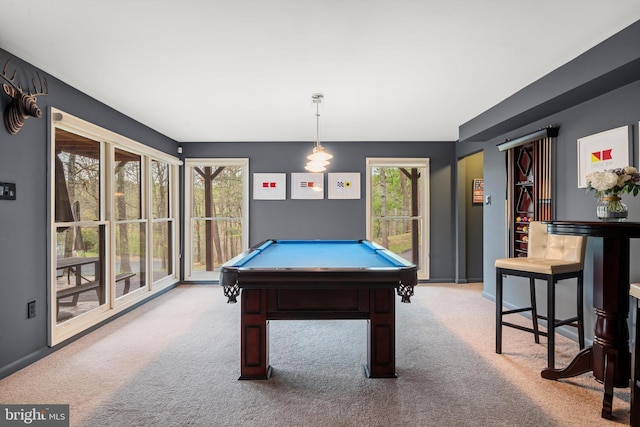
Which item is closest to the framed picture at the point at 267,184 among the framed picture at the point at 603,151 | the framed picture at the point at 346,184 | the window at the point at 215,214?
A: the window at the point at 215,214

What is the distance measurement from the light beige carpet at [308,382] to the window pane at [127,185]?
146 cm

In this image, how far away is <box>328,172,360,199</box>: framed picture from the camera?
597 centimetres

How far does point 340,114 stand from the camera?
4371 mm

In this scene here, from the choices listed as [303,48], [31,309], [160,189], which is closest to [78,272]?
[31,309]

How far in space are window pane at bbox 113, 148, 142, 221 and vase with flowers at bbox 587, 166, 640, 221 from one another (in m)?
4.56

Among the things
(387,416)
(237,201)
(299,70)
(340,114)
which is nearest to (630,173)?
(387,416)

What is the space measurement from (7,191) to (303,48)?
2.42 m

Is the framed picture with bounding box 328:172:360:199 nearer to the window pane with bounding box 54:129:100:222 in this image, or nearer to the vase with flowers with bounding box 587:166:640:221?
the window pane with bounding box 54:129:100:222

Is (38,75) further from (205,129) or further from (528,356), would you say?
(528,356)

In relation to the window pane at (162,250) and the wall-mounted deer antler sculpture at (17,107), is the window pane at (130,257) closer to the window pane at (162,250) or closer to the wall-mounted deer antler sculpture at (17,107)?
the window pane at (162,250)

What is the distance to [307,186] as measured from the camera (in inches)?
236

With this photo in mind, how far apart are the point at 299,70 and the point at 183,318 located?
2.96m

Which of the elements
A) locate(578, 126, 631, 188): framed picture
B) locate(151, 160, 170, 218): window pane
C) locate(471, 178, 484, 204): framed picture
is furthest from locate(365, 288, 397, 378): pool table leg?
locate(471, 178, 484, 204): framed picture

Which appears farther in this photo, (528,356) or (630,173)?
(528,356)
